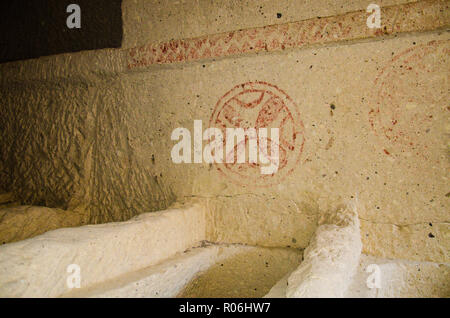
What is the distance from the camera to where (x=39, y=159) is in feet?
9.02

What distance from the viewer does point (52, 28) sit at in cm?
272

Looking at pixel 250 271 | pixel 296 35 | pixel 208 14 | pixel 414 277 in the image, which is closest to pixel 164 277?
pixel 250 271

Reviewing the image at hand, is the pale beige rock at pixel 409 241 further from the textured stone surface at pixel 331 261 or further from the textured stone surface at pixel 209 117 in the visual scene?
the textured stone surface at pixel 331 261

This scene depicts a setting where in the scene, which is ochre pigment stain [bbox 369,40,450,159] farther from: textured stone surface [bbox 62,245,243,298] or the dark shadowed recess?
the dark shadowed recess

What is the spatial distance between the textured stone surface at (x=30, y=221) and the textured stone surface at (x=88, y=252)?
3.14 feet

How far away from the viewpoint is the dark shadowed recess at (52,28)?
2506 millimetres

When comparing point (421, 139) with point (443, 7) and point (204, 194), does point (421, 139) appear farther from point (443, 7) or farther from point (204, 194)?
point (204, 194)

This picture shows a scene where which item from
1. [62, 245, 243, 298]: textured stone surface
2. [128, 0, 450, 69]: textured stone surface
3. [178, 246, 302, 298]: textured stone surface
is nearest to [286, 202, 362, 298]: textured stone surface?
[178, 246, 302, 298]: textured stone surface

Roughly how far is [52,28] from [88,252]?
2.07 m

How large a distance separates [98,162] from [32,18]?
4.29 ft

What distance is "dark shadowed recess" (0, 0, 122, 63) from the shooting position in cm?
251

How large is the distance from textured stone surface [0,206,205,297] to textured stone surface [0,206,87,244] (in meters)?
0.96

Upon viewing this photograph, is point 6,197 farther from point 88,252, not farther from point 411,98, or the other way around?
point 411,98
